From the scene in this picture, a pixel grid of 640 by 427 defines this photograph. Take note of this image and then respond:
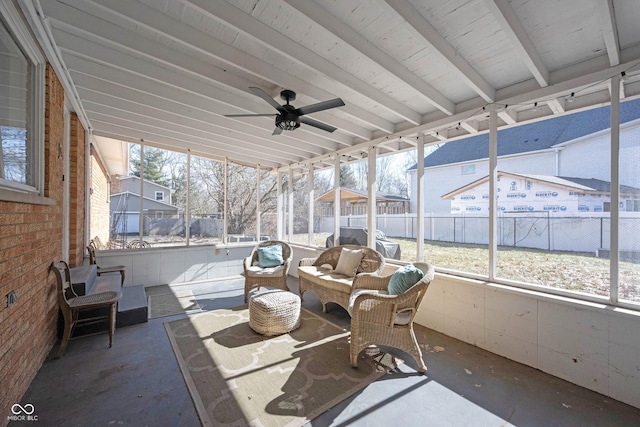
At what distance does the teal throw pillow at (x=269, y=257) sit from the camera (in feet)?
15.5

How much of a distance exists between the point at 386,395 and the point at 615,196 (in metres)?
2.56

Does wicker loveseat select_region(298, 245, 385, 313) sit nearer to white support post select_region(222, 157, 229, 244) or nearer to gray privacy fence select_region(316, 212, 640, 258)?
gray privacy fence select_region(316, 212, 640, 258)

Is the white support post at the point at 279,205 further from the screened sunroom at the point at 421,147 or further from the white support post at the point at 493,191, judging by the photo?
the white support post at the point at 493,191

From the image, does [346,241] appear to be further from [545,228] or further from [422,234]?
[545,228]

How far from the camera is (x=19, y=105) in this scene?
224 centimetres

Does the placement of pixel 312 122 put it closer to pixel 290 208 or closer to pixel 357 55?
pixel 357 55

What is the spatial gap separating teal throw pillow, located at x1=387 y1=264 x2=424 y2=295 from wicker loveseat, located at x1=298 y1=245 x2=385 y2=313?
2.06 feet

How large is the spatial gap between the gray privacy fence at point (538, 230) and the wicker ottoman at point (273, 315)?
2.19m

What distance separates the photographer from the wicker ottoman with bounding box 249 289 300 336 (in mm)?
3127

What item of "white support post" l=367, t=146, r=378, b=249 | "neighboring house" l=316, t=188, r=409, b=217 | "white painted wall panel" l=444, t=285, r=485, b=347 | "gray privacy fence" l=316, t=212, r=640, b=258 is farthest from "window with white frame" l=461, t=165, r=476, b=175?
"white painted wall panel" l=444, t=285, r=485, b=347

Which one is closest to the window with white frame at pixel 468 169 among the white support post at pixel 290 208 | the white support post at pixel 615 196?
→ the white support post at pixel 615 196

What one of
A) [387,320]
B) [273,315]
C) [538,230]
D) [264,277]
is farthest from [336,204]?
[538,230]

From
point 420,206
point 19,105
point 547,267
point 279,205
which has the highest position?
point 19,105

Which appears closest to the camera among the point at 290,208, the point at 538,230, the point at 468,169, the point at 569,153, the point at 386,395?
the point at 386,395
